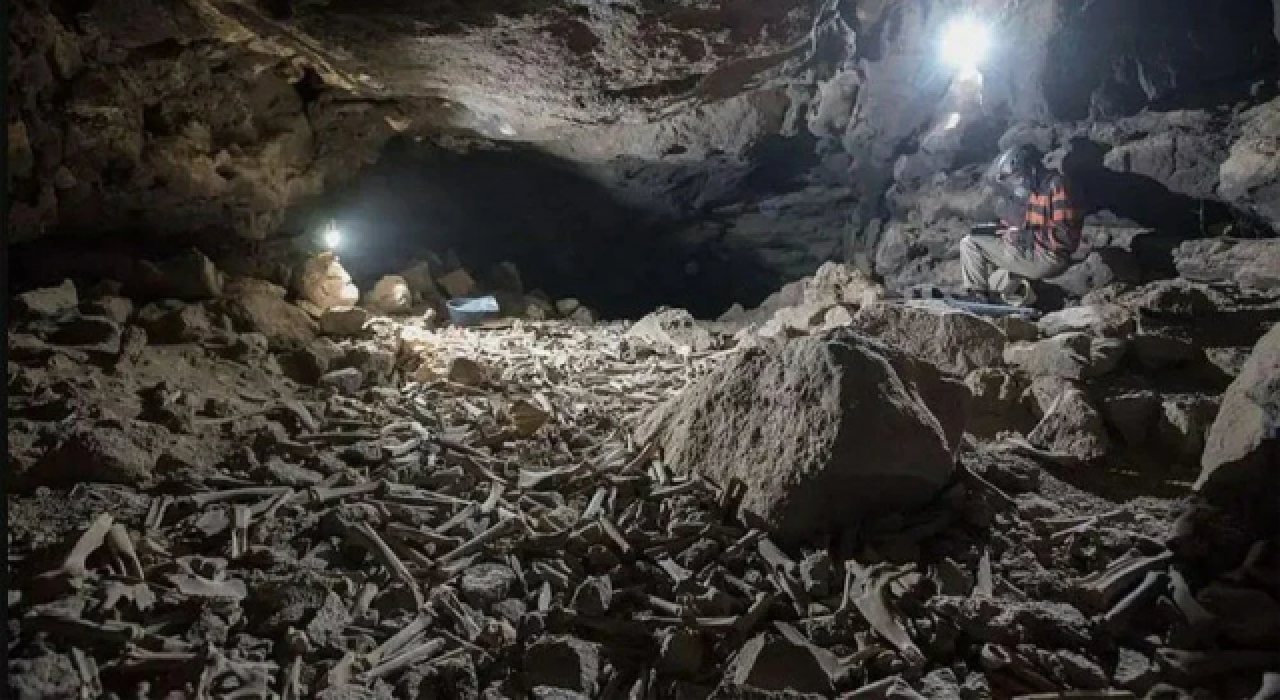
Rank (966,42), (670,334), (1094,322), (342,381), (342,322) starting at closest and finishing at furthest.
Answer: (342,381)
(1094,322)
(342,322)
(670,334)
(966,42)

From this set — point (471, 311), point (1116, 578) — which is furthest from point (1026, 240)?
point (471, 311)

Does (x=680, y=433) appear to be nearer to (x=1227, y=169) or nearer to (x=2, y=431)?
(x=2, y=431)

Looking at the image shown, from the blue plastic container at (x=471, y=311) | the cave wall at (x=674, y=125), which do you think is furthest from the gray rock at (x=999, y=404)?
the blue plastic container at (x=471, y=311)

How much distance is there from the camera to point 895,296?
9719mm

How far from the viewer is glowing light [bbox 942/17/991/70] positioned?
924 cm

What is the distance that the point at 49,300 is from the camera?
540cm

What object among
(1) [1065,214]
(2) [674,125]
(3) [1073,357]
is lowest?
(3) [1073,357]

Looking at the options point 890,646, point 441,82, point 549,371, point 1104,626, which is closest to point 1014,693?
point 890,646

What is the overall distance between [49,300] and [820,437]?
574 cm

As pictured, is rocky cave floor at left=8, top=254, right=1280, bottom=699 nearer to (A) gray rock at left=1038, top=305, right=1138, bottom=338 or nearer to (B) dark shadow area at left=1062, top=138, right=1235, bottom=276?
(A) gray rock at left=1038, top=305, right=1138, bottom=338

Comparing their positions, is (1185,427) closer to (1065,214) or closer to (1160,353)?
(1160,353)

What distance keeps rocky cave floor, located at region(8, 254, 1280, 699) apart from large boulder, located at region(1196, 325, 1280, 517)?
0.98ft

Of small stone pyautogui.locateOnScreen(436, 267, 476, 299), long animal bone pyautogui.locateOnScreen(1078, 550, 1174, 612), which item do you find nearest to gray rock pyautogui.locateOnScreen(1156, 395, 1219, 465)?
long animal bone pyautogui.locateOnScreen(1078, 550, 1174, 612)

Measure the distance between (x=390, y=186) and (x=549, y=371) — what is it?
6821 millimetres
